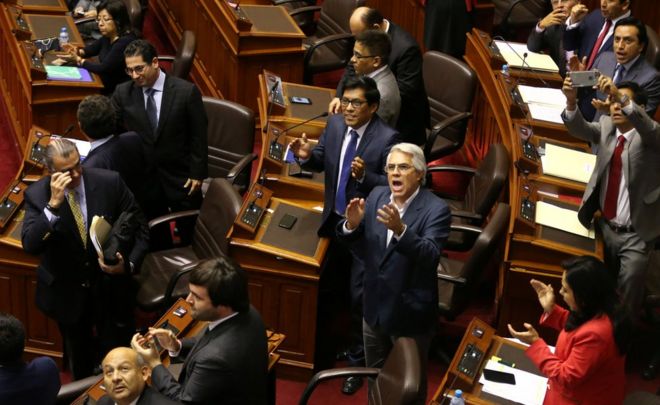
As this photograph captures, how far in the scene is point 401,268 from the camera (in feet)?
13.3

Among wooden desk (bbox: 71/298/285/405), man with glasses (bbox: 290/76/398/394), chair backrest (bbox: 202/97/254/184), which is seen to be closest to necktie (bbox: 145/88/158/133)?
chair backrest (bbox: 202/97/254/184)

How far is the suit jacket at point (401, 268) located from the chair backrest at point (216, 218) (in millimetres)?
751

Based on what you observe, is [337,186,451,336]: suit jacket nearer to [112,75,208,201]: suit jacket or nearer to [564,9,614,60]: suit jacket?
[112,75,208,201]: suit jacket

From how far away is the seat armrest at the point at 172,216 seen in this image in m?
5.02

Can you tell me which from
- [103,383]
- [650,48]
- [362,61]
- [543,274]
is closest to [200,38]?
[362,61]

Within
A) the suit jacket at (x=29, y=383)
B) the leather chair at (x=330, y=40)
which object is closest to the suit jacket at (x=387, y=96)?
the leather chair at (x=330, y=40)

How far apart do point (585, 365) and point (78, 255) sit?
7.28ft

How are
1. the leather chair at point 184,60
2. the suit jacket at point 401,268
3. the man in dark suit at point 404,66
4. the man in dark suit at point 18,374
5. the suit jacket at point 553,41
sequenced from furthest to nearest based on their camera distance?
the leather chair at point 184,60 → the suit jacket at point 553,41 → the man in dark suit at point 404,66 → the suit jacket at point 401,268 → the man in dark suit at point 18,374

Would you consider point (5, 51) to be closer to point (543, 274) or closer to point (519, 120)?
point (519, 120)

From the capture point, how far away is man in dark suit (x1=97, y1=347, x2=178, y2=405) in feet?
10.9

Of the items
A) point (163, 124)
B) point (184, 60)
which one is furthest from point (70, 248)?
point (184, 60)

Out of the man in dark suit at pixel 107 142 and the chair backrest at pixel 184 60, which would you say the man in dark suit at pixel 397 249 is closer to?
the man in dark suit at pixel 107 142

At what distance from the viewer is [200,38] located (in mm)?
7445

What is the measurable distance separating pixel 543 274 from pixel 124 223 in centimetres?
188
